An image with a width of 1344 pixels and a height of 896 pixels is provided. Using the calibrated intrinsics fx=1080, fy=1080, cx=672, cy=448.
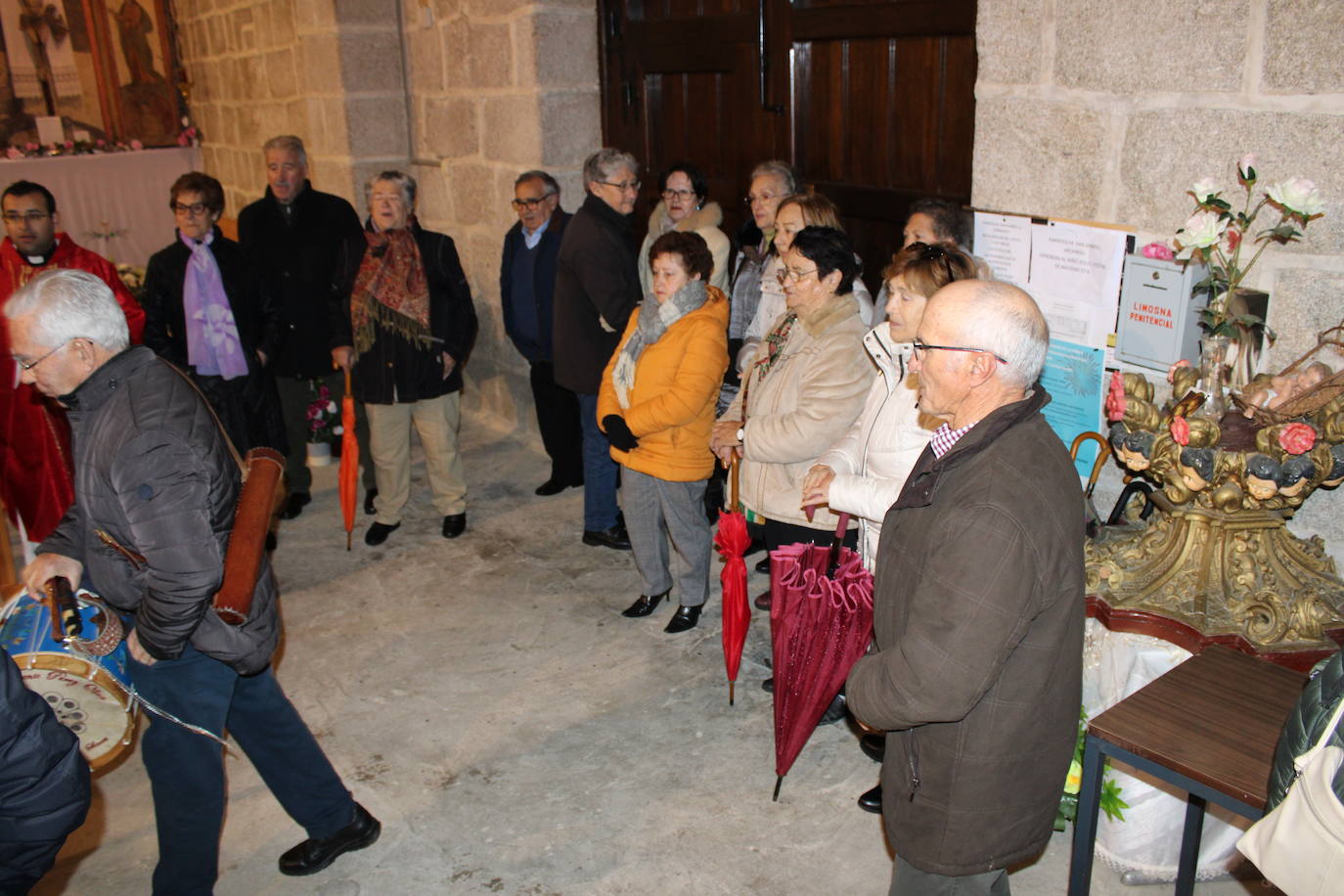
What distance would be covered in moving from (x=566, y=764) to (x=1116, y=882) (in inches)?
68.5

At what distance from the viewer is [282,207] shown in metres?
5.86

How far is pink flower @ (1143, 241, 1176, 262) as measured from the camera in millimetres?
3330

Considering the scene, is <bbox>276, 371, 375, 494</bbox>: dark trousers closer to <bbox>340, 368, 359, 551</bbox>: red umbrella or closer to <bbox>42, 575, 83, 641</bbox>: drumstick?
<bbox>340, 368, 359, 551</bbox>: red umbrella

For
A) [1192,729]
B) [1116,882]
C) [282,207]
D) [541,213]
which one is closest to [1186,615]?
[1192,729]

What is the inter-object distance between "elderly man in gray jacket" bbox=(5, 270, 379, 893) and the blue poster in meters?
2.65

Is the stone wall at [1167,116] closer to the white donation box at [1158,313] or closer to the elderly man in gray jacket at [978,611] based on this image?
the white donation box at [1158,313]

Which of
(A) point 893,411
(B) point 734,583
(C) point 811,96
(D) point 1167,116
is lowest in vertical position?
(B) point 734,583

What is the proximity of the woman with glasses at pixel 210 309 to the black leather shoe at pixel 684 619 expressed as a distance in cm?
237

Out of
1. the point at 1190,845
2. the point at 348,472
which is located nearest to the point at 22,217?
the point at 348,472

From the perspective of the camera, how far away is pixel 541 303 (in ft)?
18.6

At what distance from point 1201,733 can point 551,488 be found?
13.8 feet

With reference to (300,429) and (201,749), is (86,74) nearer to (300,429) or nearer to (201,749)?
(300,429)

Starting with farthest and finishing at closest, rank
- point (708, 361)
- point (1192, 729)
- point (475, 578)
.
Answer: point (475, 578) < point (708, 361) < point (1192, 729)

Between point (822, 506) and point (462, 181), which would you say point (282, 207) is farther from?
point (822, 506)
